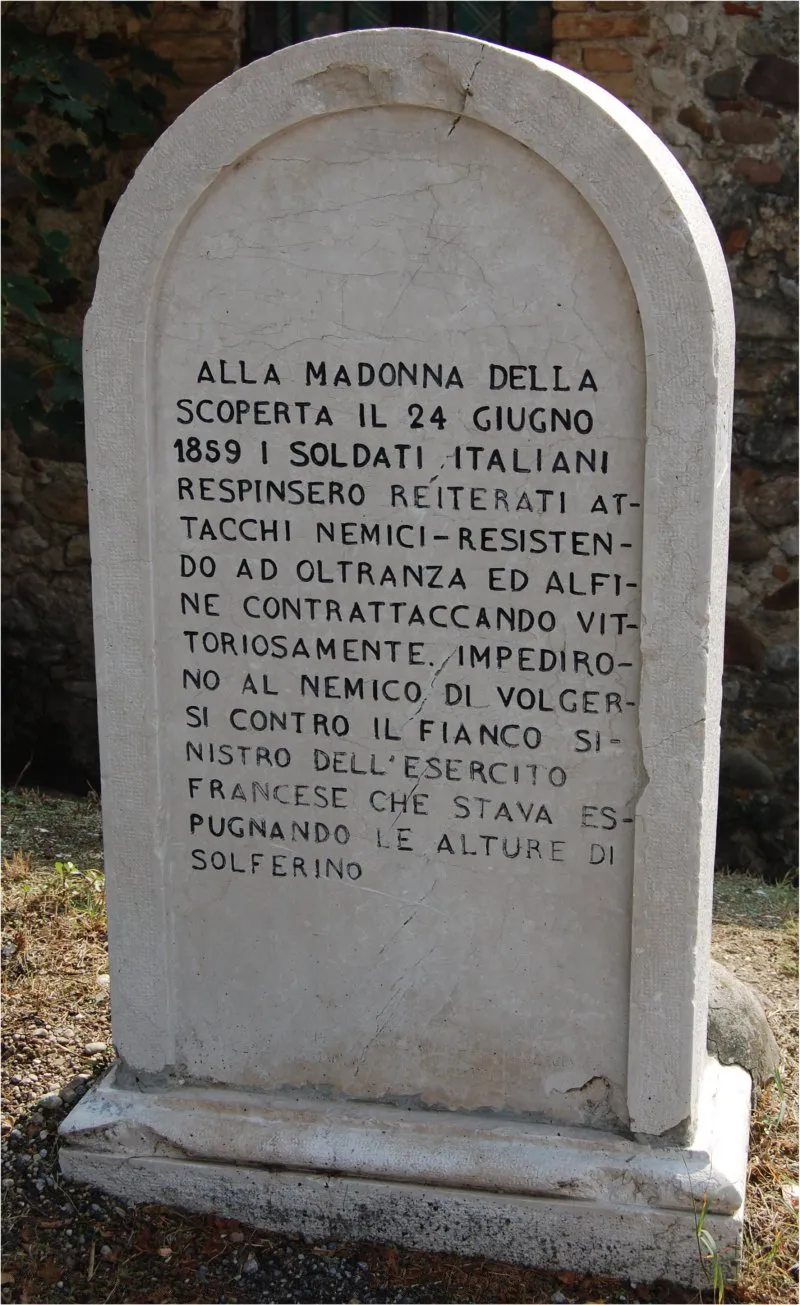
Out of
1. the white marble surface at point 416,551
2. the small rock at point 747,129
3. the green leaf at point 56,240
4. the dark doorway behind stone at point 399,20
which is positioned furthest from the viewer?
the green leaf at point 56,240

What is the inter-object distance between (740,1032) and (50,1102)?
4.97ft

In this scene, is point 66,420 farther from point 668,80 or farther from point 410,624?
point 410,624

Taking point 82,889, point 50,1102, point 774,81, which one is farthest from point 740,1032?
point 774,81

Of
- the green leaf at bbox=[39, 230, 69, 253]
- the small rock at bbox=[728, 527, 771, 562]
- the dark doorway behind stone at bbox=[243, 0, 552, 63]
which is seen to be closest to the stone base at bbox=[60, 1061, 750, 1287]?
the small rock at bbox=[728, 527, 771, 562]

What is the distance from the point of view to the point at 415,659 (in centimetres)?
249

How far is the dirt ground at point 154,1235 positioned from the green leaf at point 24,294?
8.84 ft

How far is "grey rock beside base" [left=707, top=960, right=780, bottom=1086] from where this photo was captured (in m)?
2.86

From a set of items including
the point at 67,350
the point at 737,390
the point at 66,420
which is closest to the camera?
the point at 737,390

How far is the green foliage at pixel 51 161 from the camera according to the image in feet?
16.8

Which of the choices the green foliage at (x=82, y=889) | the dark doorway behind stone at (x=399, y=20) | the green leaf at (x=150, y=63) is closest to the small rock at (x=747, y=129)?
the dark doorway behind stone at (x=399, y=20)

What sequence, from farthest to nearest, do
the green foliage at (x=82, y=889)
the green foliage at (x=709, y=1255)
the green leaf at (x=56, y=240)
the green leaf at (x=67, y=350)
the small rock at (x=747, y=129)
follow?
the green leaf at (x=56, y=240) → the green leaf at (x=67, y=350) → the small rock at (x=747, y=129) → the green foliage at (x=82, y=889) → the green foliage at (x=709, y=1255)

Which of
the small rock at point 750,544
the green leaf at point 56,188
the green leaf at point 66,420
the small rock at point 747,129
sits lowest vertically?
the small rock at point 750,544

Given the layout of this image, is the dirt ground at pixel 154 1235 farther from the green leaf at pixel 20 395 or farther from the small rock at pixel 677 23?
the small rock at pixel 677 23

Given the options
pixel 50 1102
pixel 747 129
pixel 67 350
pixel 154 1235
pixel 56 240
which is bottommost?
pixel 154 1235
